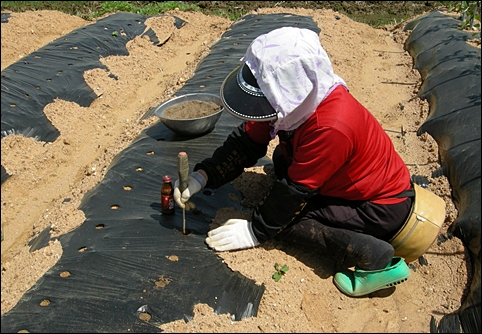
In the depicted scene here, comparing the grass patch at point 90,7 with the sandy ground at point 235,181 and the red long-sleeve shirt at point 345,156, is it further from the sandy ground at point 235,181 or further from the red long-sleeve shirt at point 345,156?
the red long-sleeve shirt at point 345,156

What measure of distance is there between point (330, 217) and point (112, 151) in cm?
224

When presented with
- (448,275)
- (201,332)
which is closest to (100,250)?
(201,332)

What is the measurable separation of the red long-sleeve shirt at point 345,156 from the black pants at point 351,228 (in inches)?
2.6

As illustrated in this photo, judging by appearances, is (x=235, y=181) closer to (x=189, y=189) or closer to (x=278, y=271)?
(x=189, y=189)

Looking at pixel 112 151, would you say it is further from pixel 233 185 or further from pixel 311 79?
pixel 311 79

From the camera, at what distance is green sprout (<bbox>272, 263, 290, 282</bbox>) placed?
266 centimetres

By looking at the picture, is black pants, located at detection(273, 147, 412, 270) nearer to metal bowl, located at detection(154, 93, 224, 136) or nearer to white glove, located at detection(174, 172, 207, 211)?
white glove, located at detection(174, 172, 207, 211)

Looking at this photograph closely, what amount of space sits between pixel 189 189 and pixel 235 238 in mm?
409

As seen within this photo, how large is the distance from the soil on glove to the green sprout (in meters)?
1.70

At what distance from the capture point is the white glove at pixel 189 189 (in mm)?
2816

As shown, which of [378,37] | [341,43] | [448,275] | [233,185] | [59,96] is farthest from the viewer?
[378,37]

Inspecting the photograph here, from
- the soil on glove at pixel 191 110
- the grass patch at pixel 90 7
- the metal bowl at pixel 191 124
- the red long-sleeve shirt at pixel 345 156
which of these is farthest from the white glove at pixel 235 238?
the grass patch at pixel 90 7

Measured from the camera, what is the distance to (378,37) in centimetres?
757

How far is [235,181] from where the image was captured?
348 cm
